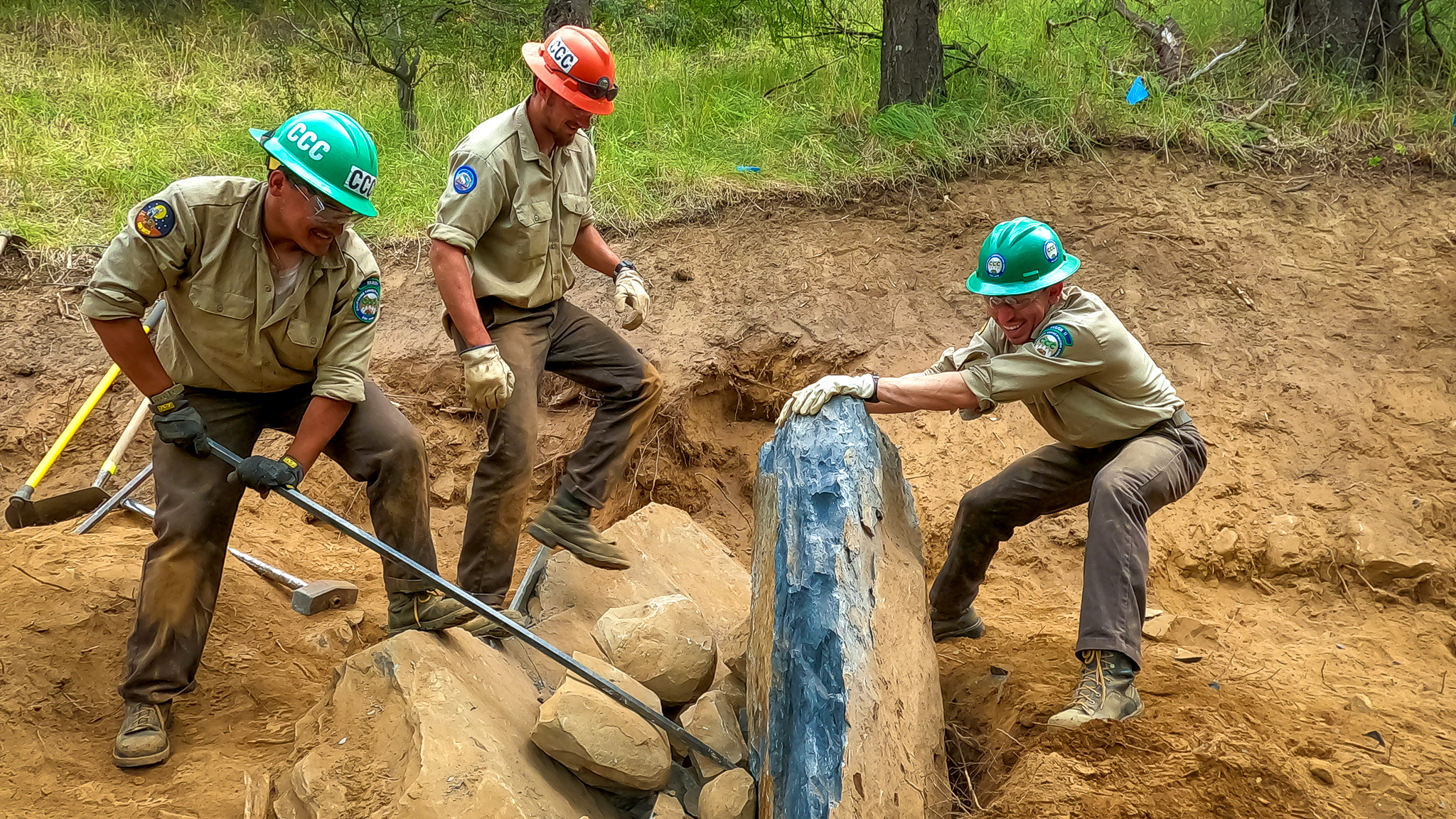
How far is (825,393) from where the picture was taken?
3252mm

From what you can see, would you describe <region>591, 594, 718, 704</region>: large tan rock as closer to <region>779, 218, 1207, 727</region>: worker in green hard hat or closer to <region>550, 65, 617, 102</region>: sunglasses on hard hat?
<region>779, 218, 1207, 727</region>: worker in green hard hat

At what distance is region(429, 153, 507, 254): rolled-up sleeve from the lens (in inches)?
139

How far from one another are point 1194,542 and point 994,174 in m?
2.47

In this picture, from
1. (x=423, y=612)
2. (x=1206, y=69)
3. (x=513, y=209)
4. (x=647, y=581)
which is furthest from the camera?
(x=1206, y=69)

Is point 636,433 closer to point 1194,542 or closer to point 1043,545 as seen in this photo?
point 1043,545

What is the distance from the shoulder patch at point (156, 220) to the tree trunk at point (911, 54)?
4.57m

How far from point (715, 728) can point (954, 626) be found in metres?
1.15

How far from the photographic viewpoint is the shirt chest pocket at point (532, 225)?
12.1 feet

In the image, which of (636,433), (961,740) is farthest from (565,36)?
(961,740)

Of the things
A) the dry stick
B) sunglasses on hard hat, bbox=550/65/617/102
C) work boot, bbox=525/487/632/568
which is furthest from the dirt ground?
sunglasses on hard hat, bbox=550/65/617/102

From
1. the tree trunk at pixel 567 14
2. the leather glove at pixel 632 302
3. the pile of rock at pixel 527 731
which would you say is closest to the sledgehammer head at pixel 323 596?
the pile of rock at pixel 527 731

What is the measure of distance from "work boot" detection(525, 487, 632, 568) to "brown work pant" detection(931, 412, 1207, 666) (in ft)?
3.98

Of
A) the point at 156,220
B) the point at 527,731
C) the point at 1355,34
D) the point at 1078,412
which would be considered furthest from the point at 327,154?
the point at 1355,34

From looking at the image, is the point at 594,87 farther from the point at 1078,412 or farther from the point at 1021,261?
the point at 1078,412
